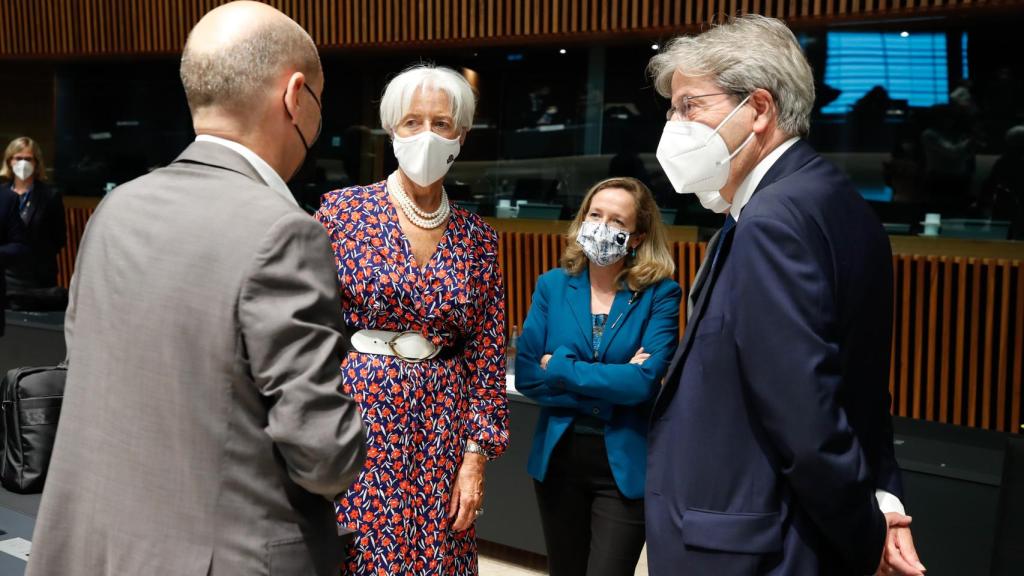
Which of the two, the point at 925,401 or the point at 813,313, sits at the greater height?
the point at 813,313

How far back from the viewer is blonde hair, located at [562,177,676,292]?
2.96 meters

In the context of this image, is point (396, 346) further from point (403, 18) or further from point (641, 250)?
point (403, 18)

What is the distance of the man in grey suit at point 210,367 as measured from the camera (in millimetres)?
1347

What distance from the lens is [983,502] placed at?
3.29 meters

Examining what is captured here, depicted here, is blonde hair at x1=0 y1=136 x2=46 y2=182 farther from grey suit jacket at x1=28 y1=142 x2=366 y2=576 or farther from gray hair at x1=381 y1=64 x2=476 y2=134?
grey suit jacket at x1=28 y1=142 x2=366 y2=576

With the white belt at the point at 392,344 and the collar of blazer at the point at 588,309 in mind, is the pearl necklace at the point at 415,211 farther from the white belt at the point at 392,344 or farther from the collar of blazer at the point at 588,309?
the collar of blazer at the point at 588,309

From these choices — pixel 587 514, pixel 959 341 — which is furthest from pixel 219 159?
pixel 959 341

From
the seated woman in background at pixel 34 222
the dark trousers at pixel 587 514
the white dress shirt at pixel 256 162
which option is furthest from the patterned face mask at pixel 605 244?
the seated woman in background at pixel 34 222

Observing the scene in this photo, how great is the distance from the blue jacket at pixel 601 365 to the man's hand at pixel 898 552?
0.97 m

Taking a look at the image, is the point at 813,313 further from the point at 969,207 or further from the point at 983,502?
the point at 969,207

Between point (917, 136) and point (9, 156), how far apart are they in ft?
18.2

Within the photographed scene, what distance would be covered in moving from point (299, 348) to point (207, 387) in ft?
0.47

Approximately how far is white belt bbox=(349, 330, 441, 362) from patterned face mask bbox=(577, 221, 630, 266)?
83 cm

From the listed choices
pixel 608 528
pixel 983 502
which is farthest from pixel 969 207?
pixel 608 528
